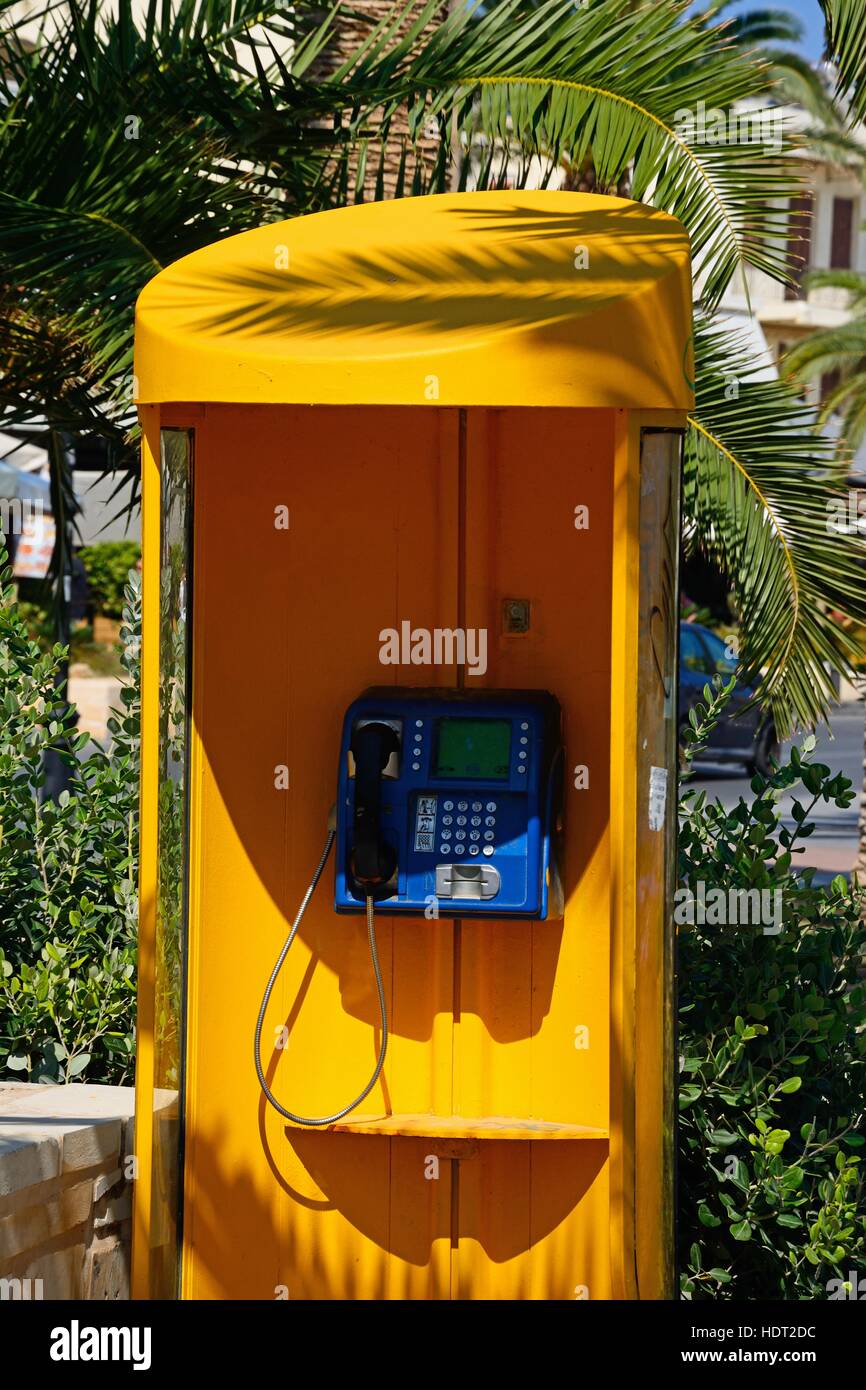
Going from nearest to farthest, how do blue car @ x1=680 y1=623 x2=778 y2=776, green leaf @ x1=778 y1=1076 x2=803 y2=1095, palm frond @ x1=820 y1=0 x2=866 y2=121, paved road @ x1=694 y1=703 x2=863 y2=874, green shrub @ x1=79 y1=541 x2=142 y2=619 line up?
green leaf @ x1=778 y1=1076 x2=803 y2=1095 → palm frond @ x1=820 y1=0 x2=866 y2=121 → paved road @ x1=694 y1=703 x2=863 y2=874 → blue car @ x1=680 y1=623 x2=778 y2=776 → green shrub @ x1=79 y1=541 x2=142 y2=619

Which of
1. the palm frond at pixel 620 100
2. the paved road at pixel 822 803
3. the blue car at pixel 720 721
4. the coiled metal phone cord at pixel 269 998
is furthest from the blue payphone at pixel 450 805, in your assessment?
the blue car at pixel 720 721

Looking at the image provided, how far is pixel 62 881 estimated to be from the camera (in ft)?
16.3

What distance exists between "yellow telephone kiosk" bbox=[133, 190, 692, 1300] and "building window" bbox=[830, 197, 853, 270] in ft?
148

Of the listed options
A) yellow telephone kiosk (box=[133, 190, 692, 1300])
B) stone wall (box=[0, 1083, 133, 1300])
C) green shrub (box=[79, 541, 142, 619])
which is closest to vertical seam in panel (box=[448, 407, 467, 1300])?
yellow telephone kiosk (box=[133, 190, 692, 1300])

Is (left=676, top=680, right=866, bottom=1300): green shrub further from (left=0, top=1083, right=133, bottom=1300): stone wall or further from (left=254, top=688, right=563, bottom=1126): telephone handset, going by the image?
(left=0, top=1083, right=133, bottom=1300): stone wall

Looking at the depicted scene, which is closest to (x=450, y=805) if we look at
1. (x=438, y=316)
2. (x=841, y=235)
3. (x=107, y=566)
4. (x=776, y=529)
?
(x=438, y=316)

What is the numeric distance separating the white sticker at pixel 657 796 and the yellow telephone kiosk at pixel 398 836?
0.01 meters

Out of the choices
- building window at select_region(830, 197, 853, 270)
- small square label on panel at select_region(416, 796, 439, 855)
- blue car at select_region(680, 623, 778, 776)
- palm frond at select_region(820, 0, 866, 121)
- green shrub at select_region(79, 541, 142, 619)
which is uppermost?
building window at select_region(830, 197, 853, 270)

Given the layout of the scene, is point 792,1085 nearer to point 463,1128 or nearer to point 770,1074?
point 770,1074

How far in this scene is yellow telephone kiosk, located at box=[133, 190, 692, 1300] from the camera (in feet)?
12.5

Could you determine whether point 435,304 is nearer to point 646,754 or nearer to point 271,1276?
point 646,754

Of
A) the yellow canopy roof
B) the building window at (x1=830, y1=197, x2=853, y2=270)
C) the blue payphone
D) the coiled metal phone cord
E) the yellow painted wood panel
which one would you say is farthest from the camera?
the building window at (x1=830, y1=197, x2=853, y2=270)

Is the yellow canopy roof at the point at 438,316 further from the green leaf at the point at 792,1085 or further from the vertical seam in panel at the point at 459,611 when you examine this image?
the green leaf at the point at 792,1085
